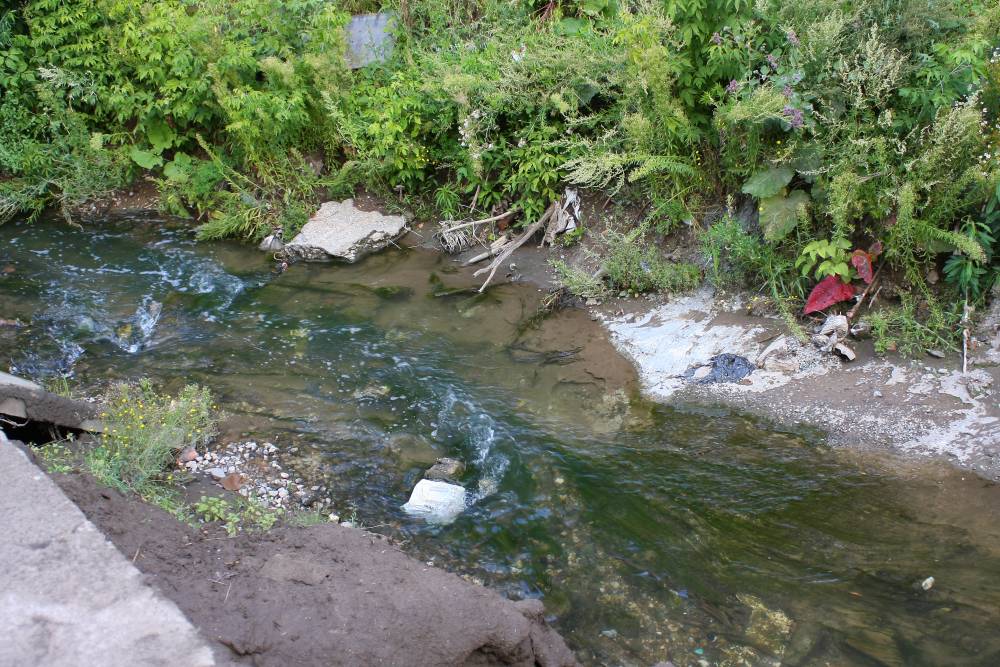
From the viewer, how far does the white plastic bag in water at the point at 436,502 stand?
15.9 feet

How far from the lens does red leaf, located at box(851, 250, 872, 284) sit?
578 centimetres

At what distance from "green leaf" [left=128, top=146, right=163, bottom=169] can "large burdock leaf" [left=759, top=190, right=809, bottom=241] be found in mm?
7753

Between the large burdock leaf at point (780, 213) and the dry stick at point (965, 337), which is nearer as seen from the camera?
A: the dry stick at point (965, 337)

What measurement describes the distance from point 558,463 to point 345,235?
4585 millimetres

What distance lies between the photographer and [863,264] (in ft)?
19.0

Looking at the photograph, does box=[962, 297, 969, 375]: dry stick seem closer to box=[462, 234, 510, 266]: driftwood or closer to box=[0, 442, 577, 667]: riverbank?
box=[0, 442, 577, 667]: riverbank

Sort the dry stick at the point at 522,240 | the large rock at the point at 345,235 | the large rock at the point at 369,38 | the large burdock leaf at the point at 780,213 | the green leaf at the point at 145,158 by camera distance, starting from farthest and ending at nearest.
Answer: the green leaf at the point at 145,158 < the large rock at the point at 369,38 < the large rock at the point at 345,235 < the dry stick at the point at 522,240 < the large burdock leaf at the point at 780,213

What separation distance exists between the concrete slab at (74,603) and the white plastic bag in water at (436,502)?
210cm

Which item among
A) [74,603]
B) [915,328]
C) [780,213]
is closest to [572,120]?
[780,213]

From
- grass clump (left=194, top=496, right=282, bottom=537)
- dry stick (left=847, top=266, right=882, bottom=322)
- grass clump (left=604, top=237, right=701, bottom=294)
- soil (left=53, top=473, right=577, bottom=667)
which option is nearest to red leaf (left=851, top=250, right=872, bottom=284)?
dry stick (left=847, top=266, right=882, bottom=322)

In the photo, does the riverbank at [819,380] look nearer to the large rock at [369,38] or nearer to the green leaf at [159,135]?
the large rock at [369,38]

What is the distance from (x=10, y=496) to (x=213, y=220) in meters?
6.55

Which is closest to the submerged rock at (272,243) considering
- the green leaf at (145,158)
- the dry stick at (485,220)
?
the dry stick at (485,220)

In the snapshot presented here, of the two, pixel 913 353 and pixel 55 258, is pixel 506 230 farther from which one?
pixel 55 258
